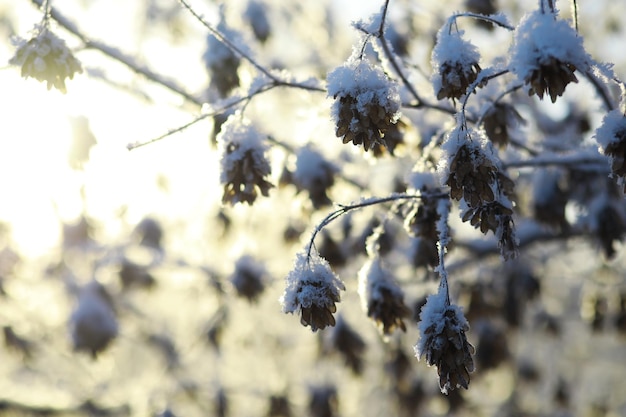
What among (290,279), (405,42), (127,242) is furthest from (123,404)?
(290,279)

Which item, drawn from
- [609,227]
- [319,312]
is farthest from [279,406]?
[319,312]

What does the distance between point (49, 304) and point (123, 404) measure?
3254mm

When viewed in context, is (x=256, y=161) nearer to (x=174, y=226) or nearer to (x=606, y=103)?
(x=606, y=103)

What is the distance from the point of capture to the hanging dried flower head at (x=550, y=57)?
130 cm

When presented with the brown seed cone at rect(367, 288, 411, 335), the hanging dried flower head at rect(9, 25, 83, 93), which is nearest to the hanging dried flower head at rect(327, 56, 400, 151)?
the brown seed cone at rect(367, 288, 411, 335)

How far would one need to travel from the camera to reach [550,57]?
4.23 ft

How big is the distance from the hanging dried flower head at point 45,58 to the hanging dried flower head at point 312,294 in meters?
1.02

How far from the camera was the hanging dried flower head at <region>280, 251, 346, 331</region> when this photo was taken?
1.72m

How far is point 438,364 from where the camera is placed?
1604 millimetres

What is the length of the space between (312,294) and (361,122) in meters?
0.54

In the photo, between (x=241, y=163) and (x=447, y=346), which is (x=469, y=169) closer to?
(x=447, y=346)

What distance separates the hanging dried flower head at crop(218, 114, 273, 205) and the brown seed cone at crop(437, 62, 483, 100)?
691 millimetres

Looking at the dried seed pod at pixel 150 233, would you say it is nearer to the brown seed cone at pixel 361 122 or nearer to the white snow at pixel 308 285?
the white snow at pixel 308 285

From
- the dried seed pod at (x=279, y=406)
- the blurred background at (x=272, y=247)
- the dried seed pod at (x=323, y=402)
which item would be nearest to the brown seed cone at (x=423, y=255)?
the blurred background at (x=272, y=247)
